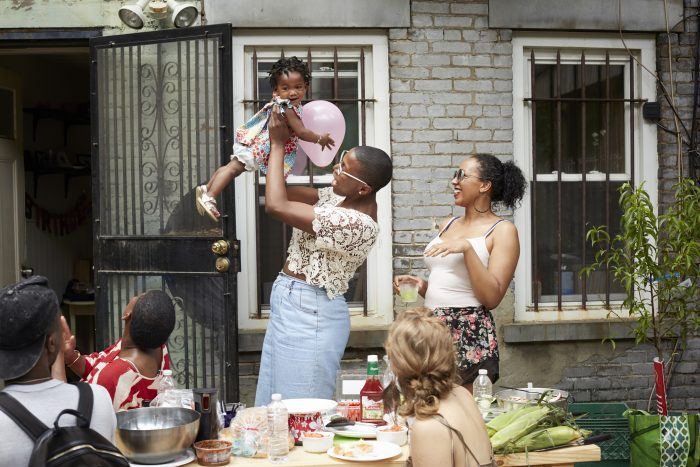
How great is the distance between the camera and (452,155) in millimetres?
6094

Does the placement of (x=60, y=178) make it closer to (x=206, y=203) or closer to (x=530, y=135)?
(x=530, y=135)

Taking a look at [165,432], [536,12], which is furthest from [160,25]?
[165,432]

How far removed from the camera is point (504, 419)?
11.9ft

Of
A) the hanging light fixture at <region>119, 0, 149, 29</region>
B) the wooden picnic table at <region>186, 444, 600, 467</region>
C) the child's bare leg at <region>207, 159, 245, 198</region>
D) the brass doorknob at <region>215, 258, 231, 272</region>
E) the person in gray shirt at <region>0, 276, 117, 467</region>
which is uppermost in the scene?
the hanging light fixture at <region>119, 0, 149, 29</region>

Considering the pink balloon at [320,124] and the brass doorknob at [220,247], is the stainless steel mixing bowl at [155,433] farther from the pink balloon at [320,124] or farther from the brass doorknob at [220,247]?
the brass doorknob at [220,247]

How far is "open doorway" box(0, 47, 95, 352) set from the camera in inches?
326

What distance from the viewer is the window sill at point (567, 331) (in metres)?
6.12

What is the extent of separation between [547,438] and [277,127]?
1.86 m

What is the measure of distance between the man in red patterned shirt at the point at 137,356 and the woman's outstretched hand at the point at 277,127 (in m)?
0.98

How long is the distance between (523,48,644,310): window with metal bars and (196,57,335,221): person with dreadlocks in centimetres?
246

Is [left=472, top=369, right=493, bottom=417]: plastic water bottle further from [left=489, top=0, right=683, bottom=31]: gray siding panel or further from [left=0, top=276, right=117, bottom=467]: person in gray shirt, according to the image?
[left=489, top=0, right=683, bottom=31]: gray siding panel

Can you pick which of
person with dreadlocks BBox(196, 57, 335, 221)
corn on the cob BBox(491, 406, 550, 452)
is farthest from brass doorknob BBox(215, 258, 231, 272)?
corn on the cob BBox(491, 406, 550, 452)

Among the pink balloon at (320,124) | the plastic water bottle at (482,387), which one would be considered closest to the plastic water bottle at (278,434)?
the plastic water bottle at (482,387)

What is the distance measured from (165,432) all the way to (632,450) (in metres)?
2.91
